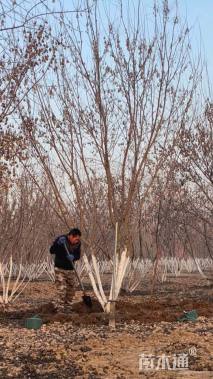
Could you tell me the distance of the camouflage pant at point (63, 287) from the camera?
9.04 metres

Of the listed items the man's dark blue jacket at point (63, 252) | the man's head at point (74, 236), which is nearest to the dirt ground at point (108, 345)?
the man's dark blue jacket at point (63, 252)

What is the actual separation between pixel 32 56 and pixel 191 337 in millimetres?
4167

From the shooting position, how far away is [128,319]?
26.6ft

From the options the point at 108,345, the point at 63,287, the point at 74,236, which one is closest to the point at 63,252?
the point at 74,236

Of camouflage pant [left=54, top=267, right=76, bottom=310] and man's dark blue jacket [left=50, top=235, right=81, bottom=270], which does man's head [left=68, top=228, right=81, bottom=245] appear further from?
camouflage pant [left=54, top=267, right=76, bottom=310]

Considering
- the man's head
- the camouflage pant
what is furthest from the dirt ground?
the man's head

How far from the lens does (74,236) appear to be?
28.7 feet

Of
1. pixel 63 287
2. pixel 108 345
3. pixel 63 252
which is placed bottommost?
pixel 108 345

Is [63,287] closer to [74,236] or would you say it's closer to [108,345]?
[74,236]

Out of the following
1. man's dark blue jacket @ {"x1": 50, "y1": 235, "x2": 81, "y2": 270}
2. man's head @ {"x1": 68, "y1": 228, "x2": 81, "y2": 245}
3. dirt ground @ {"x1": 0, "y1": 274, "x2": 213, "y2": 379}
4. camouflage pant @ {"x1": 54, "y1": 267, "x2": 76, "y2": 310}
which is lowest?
dirt ground @ {"x1": 0, "y1": 274, "x2": 213, "y2": 379}

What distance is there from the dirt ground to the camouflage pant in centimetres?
19

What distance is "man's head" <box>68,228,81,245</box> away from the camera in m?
8.68

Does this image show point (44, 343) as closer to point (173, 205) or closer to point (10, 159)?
point (10, 159)

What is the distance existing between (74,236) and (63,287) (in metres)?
0.90
